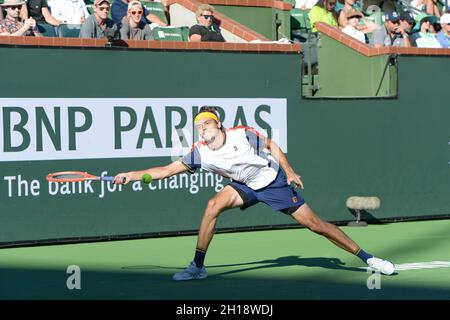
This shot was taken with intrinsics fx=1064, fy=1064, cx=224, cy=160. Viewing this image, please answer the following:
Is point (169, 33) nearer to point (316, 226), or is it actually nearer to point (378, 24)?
point (378, 24)

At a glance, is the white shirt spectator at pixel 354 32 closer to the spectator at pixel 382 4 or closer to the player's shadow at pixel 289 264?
the spectator at pixel 382 4

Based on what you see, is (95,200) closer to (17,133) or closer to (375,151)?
(17,133)

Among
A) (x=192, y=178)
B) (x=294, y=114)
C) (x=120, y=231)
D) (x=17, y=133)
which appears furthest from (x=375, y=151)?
(x=17, y=133)

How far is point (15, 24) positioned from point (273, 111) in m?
3.51

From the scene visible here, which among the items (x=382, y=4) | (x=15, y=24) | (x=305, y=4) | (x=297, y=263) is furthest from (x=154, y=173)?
(x=382, y=4)

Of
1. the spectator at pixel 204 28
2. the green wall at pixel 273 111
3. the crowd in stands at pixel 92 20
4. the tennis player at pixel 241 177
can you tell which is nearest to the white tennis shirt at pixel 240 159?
the tennis player at pixel 241 177

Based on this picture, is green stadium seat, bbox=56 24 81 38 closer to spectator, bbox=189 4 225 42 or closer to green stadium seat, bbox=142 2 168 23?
spectator, bbox=189 4 225 42

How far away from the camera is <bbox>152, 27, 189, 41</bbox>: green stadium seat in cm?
1505

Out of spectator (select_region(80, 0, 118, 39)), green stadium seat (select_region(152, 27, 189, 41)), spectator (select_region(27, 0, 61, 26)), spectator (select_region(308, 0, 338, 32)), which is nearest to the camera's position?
spectator (select_region(80, 0, 118, 39))

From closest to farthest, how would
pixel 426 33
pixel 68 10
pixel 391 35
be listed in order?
pixel 68 10 → pixel 391 35 → pixel 426 33

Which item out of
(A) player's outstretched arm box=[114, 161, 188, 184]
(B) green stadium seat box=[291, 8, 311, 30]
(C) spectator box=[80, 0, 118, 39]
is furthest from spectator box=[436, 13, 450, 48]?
(A) player's outstretched arm box=[114, 161, 188, 184]

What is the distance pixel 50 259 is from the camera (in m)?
11.4

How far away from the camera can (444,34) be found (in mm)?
17562
